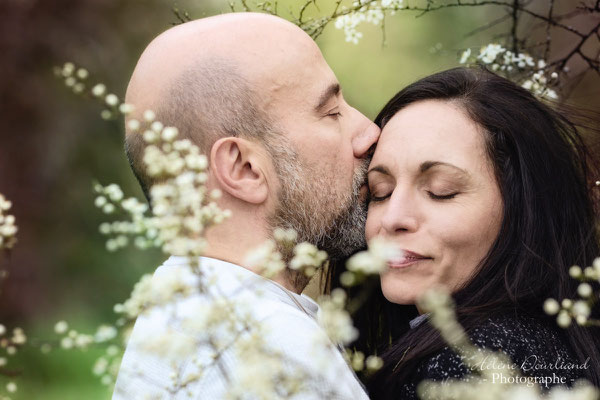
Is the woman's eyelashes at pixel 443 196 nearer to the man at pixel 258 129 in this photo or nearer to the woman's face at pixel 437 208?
the woman's face at pixel 437 208

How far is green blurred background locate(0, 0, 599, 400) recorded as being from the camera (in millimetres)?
4543

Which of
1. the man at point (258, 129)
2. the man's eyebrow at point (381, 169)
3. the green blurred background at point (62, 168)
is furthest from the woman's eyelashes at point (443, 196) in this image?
the green blurred background at point (62, 168)

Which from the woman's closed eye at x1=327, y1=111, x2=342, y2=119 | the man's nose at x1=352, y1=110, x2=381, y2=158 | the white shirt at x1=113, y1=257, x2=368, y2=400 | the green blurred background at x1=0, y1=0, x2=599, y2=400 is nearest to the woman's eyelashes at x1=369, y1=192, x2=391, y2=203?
the man's nose at x1=352, y1=110, x2=381, y2=158

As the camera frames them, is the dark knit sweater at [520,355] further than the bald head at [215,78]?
No

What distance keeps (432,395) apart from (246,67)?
3.24 feet

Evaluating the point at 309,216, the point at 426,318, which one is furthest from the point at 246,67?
the point at 426,318

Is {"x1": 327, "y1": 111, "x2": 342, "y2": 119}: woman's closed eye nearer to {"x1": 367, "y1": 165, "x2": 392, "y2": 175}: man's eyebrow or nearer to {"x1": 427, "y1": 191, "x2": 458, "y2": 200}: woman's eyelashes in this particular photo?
{"x1": 367, "y1": 165, "x2": 392, "y2": 175}: man's eyebrow

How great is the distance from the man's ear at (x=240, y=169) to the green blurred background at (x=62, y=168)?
2.72 metres

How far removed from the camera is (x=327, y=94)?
6.73 ft

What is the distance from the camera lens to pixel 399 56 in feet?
13.5

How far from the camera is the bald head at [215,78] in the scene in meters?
1.93

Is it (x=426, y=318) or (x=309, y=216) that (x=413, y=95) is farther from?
(x=426, y=318)

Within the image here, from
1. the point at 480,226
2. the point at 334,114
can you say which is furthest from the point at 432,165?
the point at 334,114

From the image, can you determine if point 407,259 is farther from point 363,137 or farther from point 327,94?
point 327,94
